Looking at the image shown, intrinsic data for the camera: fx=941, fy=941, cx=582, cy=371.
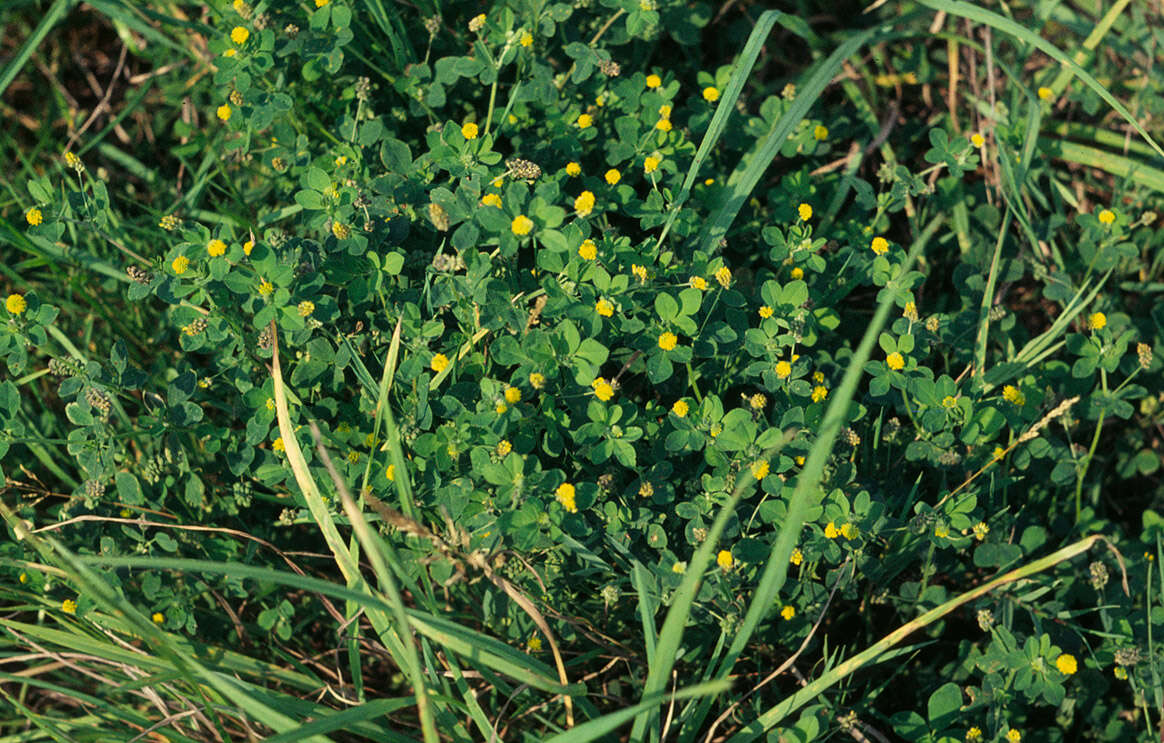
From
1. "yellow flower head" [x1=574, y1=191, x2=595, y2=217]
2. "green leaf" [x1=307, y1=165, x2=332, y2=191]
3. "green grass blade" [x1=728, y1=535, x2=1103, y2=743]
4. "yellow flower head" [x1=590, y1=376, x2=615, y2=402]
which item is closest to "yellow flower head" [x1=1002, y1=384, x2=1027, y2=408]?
"green grass blade" [x1=728, y1=535, x2=1103, y2=743]

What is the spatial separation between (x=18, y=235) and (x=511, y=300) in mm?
1565

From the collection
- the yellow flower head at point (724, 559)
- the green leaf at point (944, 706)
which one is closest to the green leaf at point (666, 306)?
the yellow flower head at point (724, 559)

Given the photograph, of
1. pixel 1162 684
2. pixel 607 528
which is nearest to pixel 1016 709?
pixel 1162 684

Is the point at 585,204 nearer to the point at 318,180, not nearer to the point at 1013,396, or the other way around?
the point at 318,180

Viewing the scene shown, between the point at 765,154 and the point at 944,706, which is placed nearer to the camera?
the point at 944,706

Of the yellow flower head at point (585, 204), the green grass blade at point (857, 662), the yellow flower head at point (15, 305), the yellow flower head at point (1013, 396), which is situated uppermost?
the yellow flower head at point (585, 204)

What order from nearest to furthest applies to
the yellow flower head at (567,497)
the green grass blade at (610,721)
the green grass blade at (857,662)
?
the green grass blade at (610,721) → the yellow flower head at (567,497) → the green grass blade at (857,662)

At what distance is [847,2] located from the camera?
3941 millimetres

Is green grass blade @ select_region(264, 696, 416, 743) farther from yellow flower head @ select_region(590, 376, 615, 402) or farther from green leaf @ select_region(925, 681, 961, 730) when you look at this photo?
green leaf @ select_region(925, 681, 961, 730)

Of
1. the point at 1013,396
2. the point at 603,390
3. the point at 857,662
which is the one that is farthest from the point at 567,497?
the point at 1013,396

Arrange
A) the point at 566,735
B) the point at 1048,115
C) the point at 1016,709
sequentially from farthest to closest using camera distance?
1. the point at 1048,115
2. the point at 1016,709
3. the point at 566,735

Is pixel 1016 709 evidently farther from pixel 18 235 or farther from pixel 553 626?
pixel 18 235

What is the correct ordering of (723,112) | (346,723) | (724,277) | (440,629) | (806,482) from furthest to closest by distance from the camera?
(723,112), (724,277), (440,629), (346,723), (806,482)

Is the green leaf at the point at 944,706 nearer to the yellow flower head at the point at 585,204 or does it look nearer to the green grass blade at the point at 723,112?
the green grass blade at the point at 723,112
